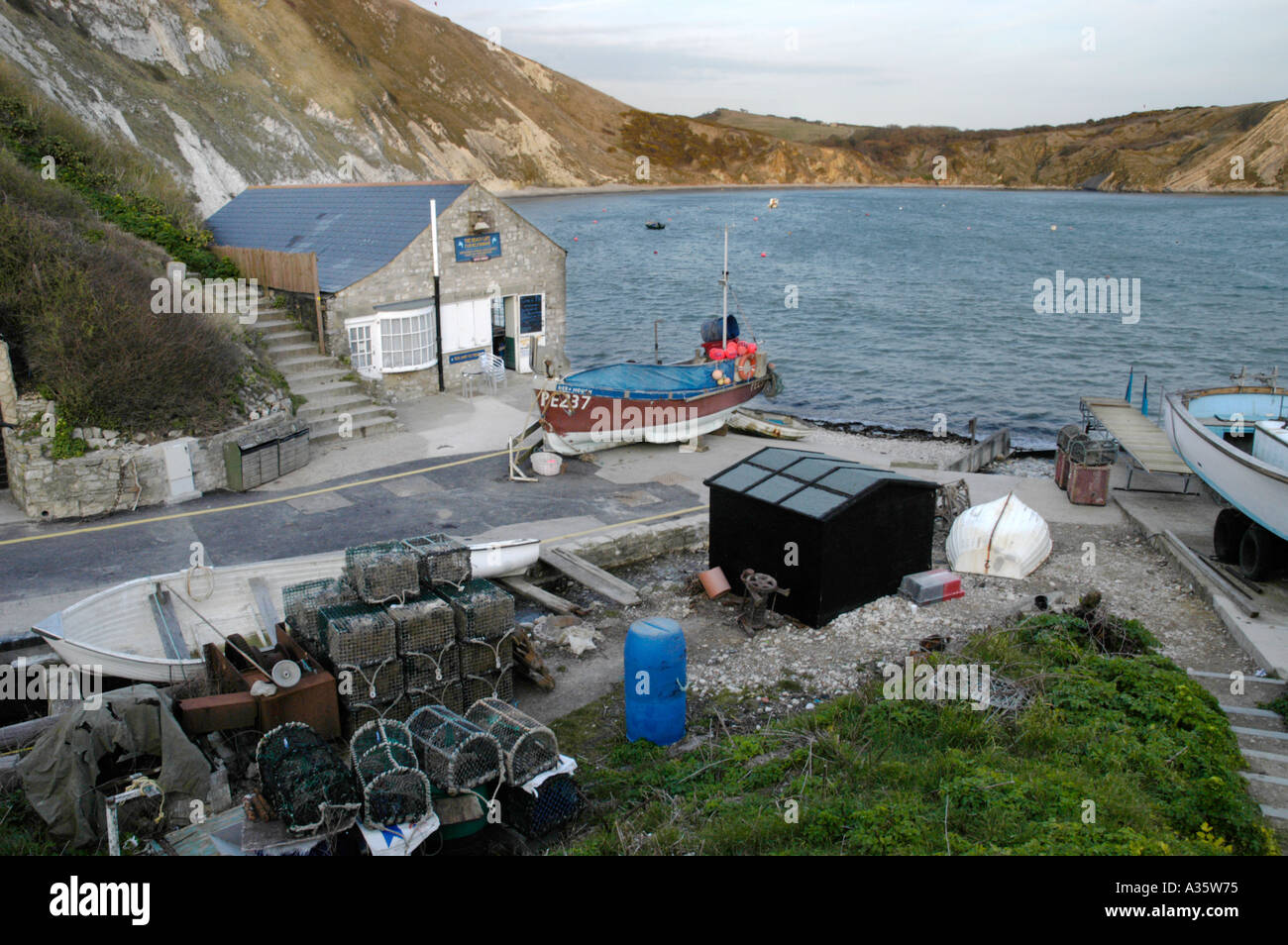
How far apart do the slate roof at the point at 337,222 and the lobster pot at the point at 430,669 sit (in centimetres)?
1554

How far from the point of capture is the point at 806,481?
13875 mm

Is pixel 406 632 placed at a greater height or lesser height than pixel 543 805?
greater

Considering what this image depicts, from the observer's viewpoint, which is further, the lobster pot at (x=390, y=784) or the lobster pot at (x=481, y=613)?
the lobster pot at (x=481, y=613)

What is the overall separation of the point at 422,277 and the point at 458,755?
1887cm

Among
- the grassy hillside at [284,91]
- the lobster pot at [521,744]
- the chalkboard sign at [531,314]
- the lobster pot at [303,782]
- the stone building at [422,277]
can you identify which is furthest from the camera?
the grassy hillside at [284,91]

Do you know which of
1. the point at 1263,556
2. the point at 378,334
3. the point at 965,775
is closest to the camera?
the point at 965,775

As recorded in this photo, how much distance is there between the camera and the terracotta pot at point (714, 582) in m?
14.0

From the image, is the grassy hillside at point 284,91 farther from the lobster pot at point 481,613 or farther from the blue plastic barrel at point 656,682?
the blue plastic barrel at point 656,682

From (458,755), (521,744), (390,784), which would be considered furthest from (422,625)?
(390,784)

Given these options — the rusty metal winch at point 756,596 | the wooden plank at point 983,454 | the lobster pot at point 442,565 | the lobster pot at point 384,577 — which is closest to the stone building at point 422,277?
the wooden plank at point 983,454

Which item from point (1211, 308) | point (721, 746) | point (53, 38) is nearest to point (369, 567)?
point (721, 746)

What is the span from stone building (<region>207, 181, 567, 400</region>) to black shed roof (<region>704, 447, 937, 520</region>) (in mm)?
13304

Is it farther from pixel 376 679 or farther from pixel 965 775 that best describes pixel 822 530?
pixel 376 679

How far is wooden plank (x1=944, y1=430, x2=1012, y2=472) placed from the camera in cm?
2583
